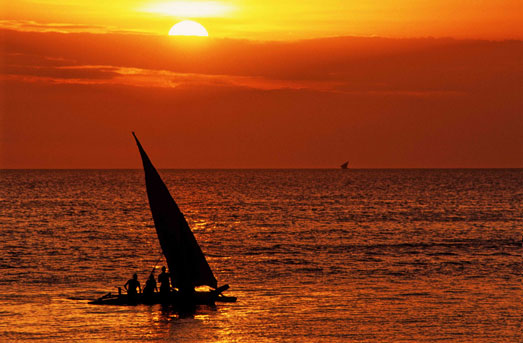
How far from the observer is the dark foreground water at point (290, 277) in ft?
111

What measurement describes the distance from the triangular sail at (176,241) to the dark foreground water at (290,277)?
7.80 ft

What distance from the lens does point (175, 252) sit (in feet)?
133

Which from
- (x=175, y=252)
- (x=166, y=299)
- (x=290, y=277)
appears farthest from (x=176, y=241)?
(x=290, y=277)

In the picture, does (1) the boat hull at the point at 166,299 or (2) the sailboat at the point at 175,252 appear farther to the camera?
(2) the sailboat at the point at 175,252

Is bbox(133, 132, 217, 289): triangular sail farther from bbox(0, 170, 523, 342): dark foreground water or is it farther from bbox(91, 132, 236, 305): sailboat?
bbox(0, 170, 523, 342): dark foreground water

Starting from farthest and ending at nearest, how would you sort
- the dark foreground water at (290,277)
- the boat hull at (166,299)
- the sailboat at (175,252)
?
the sailboat at (175,252) → the boat hull at (166,299) → the dark foreground water at (290,277)

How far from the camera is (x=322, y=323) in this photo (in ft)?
115

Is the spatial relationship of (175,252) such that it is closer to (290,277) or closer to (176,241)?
(176,241)

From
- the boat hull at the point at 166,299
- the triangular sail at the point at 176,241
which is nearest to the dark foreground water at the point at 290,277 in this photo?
the boat hull at the point at 166,299

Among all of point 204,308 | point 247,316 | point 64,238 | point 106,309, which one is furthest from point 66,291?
point 64,238

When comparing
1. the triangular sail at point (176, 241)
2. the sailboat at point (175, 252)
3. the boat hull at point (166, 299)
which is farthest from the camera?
the triangular sail at point (176, 241)

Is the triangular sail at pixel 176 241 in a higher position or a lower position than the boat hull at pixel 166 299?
higher

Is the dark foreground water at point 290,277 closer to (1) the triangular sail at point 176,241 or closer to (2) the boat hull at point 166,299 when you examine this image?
(2) the boat hull at point 166,299

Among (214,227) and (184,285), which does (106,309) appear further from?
(214,227)
